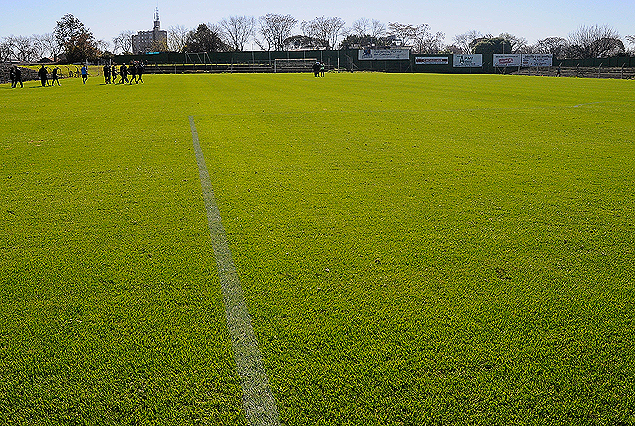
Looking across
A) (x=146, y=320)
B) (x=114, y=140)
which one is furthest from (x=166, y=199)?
(x=114, y=140)

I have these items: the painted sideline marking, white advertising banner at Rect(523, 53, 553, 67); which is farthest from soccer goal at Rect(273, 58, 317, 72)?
the painted sideline marking

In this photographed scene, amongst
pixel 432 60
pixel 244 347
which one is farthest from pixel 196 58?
pixel 244 347

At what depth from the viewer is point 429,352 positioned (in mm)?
2611

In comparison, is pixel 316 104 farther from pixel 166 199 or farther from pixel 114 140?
pixel 166 199

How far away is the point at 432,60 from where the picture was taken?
75750 millimetres

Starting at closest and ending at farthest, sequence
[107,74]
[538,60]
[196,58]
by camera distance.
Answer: [107,74] → [538,60] → [196,58]

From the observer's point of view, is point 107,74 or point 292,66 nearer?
point 107,74

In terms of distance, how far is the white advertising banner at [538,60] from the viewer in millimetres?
69562

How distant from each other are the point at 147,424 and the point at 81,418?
312mm

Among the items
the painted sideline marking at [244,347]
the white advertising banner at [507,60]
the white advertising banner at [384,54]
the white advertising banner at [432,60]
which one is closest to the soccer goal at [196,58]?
the white advertising banner at [384,54]

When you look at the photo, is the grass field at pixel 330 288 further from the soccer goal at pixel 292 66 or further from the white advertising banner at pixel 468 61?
the white advertising banner at pixel 468 61

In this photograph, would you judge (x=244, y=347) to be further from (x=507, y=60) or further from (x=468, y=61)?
(x=468, y=61)

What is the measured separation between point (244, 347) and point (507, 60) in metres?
78.6

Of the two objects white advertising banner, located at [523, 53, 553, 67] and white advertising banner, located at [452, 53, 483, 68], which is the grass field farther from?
white advertising banner, located at [452, 53, 483, 68]
